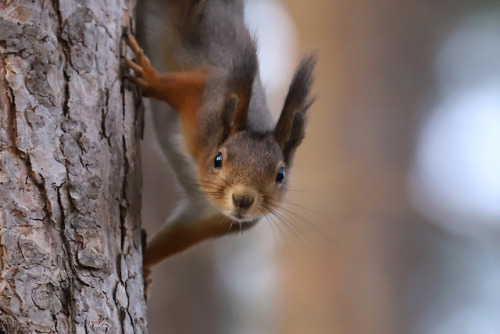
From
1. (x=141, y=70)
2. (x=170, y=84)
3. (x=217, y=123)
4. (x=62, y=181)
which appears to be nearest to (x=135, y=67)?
(x=141, y=70)

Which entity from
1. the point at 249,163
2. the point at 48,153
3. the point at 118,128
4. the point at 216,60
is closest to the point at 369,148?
the point at 216,60

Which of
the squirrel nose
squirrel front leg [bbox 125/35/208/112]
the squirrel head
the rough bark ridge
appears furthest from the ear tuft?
the rough bark ridge

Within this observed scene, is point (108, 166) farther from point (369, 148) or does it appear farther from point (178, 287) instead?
point (369, 148)

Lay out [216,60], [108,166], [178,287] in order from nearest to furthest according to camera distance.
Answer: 1. [108,166]
2. [216,60]
3. [178,287]

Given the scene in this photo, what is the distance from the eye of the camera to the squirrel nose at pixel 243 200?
130 cm

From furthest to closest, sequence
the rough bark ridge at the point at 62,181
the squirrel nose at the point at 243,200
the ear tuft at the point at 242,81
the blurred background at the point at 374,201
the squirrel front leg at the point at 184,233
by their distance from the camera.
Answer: the blurred background at the point at 374,201
the squirrel front leg at the point at 184,233
the ear tuft at the point at 242,81
the squirrel nose at the point at 243,200
the rough bark ridge at the point at 62,181

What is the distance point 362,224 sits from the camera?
2.25 metres

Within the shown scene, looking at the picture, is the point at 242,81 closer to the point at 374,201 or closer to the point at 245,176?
the point at 245,176

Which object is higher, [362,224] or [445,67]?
[445,67]

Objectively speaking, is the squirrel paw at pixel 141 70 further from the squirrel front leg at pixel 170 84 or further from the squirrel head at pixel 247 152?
the squirrel head at pixel 247 152

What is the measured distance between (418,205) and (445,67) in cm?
58

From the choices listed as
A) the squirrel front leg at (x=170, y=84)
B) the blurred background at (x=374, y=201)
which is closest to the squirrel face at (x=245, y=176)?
the squirrel front leg at (x=170, y=84)

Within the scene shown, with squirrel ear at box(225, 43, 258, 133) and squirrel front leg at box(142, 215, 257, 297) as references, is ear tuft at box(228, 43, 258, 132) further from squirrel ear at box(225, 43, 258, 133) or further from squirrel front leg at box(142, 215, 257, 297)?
squirrel front leg at box(142, 215, 257, 297)

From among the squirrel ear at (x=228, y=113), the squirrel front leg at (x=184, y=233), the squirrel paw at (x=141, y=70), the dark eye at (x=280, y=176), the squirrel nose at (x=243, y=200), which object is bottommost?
the squirrel front leg at (x=184, y=233)
